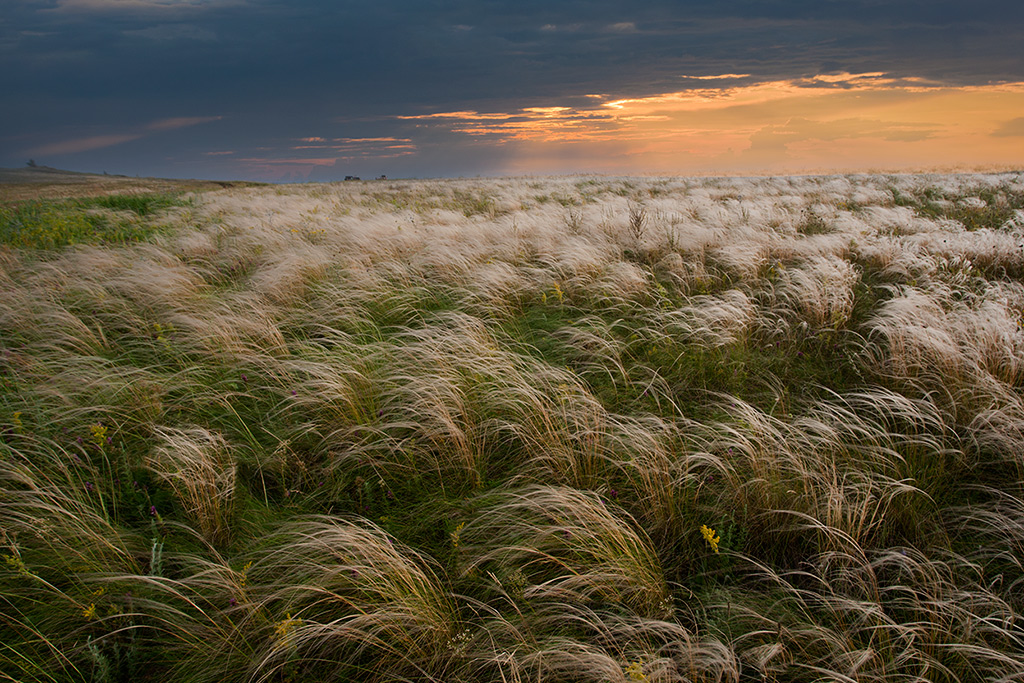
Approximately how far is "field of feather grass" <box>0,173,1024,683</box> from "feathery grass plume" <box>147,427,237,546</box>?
0.09 feet

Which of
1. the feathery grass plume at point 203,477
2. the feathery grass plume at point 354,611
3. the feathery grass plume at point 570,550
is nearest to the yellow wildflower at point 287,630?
the feathery grass plume at point 354,611

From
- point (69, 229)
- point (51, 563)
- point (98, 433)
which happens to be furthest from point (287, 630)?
point (69, 229)

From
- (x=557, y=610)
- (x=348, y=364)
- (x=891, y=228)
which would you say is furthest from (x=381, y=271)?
(x=891, y=228)

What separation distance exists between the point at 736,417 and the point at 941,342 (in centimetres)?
174

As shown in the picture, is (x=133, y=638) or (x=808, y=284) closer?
(x=133, y=638)

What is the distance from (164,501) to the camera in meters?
2.43

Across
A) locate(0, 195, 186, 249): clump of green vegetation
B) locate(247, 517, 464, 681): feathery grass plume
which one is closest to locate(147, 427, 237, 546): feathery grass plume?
locate(247, 517, 464, 681): feathery grass plume

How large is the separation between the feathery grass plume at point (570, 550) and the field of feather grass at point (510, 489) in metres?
0.02

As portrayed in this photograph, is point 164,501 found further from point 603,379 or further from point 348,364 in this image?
point 603,379

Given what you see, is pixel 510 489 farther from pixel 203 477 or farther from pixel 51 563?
pixel 51 563

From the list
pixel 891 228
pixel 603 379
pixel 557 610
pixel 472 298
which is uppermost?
pixel 891 228

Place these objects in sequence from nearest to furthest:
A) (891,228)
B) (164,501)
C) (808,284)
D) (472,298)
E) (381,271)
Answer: (164,501), (808,284), (472,298), (381,271), (891,228)

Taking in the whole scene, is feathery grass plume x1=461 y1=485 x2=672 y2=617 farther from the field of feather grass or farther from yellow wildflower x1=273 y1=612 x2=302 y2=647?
yellow wildflower x1=273 y1=612 x2=302 y2=647

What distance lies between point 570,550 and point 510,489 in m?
0.54
